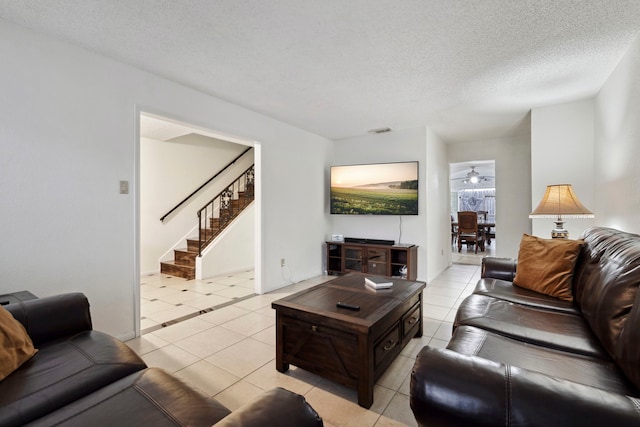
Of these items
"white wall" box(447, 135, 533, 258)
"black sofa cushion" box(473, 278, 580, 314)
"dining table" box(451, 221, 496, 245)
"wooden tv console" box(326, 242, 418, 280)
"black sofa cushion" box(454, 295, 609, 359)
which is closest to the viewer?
"black sofa cushion" box(454, 295, 609, 359)

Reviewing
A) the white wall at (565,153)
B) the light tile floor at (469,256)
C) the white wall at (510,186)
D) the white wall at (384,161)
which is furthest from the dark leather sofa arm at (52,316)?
the light tile floor at (469,256)

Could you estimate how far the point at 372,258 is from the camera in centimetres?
466

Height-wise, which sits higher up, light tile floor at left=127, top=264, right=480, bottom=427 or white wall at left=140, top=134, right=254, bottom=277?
white wall at left=140, top=134, right=254, bottom=277

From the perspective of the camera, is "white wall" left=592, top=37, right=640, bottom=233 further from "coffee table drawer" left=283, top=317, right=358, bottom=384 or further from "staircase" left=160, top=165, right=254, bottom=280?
"staircase" left=160, top=165, right=254, bottom=280

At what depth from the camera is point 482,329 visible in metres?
1.64

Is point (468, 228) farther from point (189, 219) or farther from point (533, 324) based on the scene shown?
point (189, 219)

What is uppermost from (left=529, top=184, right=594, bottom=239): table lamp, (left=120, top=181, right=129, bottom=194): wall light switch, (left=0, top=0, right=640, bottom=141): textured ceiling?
(left=0, top=0, right=640, bottom=141): textured ceiling

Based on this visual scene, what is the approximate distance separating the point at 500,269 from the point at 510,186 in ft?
11.1

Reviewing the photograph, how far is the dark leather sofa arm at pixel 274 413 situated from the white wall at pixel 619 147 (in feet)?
9.60

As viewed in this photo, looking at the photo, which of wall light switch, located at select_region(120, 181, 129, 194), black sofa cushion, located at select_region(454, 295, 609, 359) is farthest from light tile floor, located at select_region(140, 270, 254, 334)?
black sofa cushion, located at select_region(454, 295, 609, 359)

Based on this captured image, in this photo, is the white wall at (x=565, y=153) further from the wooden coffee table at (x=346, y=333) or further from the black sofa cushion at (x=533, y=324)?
the wooden coffee table at (x=346, y=333)

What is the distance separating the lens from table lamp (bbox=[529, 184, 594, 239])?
9.46 ft

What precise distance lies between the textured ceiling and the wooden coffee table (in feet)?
6.55

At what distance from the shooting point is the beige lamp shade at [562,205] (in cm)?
288
